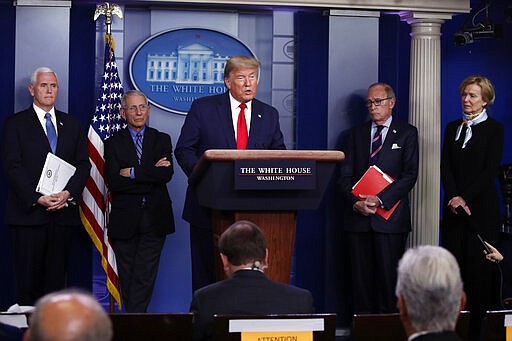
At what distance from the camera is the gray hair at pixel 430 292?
231 cm

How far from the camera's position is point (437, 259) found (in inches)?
92.6

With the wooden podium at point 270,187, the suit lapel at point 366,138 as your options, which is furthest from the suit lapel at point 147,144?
the wooden podium at point 270,187

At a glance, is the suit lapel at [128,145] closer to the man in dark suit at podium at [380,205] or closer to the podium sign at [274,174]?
the man in dark suit at podium at [380,205]

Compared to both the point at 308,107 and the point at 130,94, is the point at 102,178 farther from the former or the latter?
the point at 308,107

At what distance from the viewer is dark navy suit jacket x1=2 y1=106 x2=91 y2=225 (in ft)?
19.9

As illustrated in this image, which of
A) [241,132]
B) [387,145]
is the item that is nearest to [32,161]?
[241,132]

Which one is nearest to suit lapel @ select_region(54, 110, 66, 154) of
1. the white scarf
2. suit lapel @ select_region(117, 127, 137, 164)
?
suit lapel @ select_region(117, 127, 137, 164)

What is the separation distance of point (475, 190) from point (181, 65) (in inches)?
92.4

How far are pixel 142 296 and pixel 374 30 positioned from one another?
8.58 feet

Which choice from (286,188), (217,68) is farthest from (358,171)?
(286,188)

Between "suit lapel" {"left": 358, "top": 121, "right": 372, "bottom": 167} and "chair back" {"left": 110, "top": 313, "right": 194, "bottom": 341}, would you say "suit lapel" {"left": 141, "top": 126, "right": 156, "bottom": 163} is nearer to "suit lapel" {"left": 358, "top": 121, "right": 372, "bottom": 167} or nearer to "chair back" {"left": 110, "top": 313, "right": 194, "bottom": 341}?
"suit lapel" {"left": 358, "top": 121, "right": 372, "bottom": 167}

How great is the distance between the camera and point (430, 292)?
2299 millimetres

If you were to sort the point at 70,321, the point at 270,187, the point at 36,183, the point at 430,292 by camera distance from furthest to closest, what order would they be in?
the point at 36,183 < the point at 270,187 < the point at 430,292 < the point at 70,321

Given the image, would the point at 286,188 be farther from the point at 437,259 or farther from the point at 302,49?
the point at 302,49
